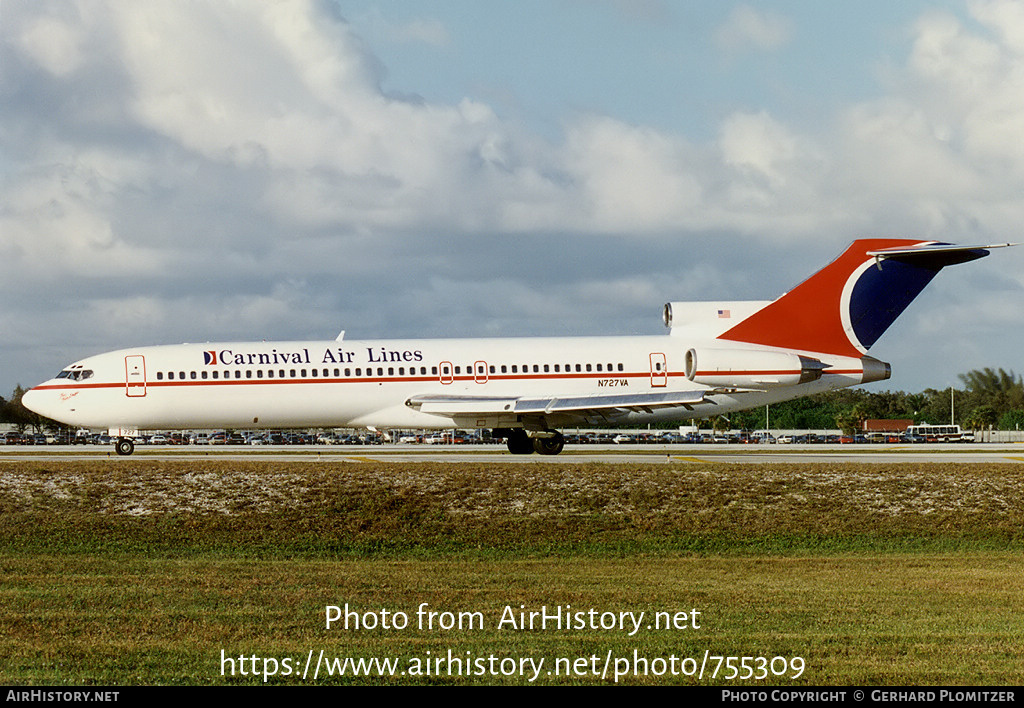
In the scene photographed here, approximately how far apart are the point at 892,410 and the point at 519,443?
118m

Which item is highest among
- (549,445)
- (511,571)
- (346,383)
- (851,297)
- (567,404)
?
(851,297)

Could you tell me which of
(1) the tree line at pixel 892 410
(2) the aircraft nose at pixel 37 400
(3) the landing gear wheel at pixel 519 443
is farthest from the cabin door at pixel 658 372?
(1) the tree line at pixel 892 410

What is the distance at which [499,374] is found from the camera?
35.8 metres

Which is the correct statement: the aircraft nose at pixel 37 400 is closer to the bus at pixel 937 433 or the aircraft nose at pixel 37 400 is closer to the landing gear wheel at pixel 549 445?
the landing gear wheel at pixel 549 445

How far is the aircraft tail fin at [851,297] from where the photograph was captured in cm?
3603

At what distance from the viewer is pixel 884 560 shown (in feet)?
62.1

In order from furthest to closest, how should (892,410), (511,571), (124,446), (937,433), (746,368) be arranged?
(892,410) → (937,433) → (124,446) → (746,368) → (511,571)

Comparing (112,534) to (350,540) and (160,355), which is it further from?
(160,355)

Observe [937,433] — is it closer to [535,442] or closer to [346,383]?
[535,442]

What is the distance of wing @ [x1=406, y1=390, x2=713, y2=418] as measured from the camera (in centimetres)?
3425

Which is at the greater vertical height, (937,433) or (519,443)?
(519,443)

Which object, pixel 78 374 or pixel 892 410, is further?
pixel 892 410

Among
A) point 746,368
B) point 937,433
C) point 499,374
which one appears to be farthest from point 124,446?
point 937,433

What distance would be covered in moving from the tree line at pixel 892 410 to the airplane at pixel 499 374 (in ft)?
263
